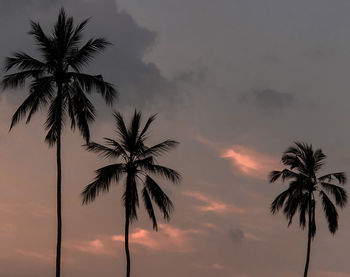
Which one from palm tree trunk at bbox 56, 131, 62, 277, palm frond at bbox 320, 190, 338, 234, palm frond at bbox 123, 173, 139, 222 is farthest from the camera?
palm frond at bbox 320, 190, 338, 234

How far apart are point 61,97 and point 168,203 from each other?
448 inches

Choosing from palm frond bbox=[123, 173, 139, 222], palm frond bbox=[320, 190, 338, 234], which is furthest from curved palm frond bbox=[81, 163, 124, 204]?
palm frond bbox=[320, 190, 338, 234]

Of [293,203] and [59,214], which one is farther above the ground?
[293,203]

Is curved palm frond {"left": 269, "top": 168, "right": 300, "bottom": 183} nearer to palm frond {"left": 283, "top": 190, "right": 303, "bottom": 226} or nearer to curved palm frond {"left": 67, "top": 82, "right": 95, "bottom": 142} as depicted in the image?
palm frond {"left": 283, "top": 190, "right": 303, "bottom": 226}

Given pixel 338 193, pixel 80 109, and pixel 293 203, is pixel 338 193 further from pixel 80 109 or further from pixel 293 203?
pixel 80 109

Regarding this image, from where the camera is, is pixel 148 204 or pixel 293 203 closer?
pixel 148 204

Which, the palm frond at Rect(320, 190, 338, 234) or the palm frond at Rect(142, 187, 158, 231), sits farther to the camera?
the palm frond at Rect(320, 190, 338, 234)

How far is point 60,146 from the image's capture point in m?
50.6

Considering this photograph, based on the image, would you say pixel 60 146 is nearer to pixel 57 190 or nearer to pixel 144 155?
pixel 57 190

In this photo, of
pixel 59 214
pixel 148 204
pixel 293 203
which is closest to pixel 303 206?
pixel 293 203

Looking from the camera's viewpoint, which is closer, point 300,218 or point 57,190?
point 57,190

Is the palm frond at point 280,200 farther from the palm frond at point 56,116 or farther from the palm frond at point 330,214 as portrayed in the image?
the palm frond at point 56,116

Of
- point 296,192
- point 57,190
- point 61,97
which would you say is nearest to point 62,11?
point 61,97

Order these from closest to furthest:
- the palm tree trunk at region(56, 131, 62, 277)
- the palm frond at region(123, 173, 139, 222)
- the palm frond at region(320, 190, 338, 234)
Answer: the palm tree trunk at region(56, 131, 62, 277) < the palm frond at region(123, 173, 139, 222) < the palm frond at region(320, 190, 338, 234)
